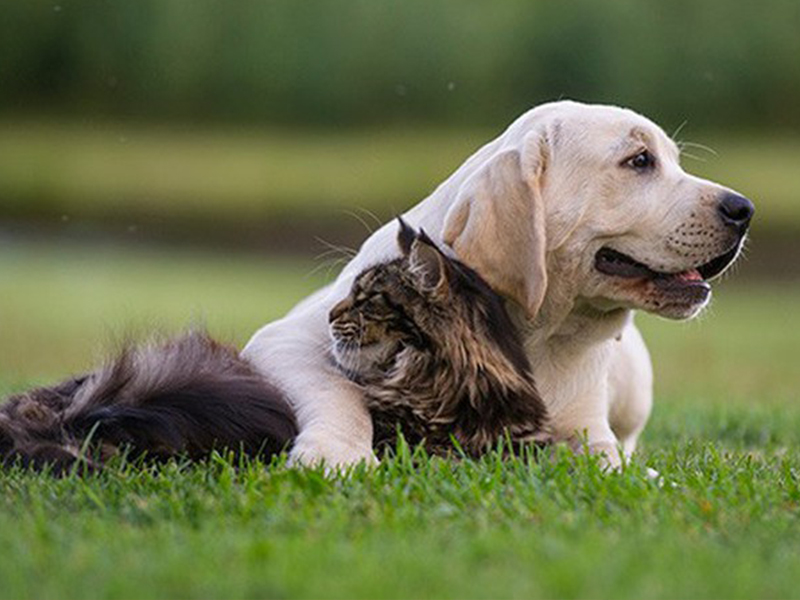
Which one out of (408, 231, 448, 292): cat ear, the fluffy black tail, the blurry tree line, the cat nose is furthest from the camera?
the blurry tree line

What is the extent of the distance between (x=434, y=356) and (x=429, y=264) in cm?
27

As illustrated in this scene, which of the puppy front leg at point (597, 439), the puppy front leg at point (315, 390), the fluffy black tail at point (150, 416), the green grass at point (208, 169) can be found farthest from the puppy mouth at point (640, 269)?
the green grass at point (208, 169)

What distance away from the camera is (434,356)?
16.4 ft

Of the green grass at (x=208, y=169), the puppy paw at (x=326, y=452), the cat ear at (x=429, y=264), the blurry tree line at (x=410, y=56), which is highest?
the cat ear at (x=429, y=264)

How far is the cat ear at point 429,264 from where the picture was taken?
4.98 m

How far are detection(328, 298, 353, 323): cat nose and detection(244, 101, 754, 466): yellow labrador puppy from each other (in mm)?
148

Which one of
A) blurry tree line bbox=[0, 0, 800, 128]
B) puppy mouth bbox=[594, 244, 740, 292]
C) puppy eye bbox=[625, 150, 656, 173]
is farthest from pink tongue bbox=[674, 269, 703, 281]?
blurry tree line bbox=[0, 0, 800, 128]

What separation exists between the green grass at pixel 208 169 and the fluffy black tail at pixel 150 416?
19.3 meters

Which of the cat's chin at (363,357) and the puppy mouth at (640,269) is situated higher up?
the puppy mouth at (640,269)

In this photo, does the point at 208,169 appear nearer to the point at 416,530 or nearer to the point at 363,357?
the point at 363,357

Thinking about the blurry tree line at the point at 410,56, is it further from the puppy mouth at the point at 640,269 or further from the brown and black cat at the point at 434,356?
the brown and black cat at the point at 434,356

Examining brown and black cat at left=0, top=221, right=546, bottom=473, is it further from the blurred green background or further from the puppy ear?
the blurred green background

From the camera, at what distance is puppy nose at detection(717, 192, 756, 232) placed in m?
5.21

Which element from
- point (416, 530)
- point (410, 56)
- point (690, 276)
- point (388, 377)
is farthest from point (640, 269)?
point (410, 56)
